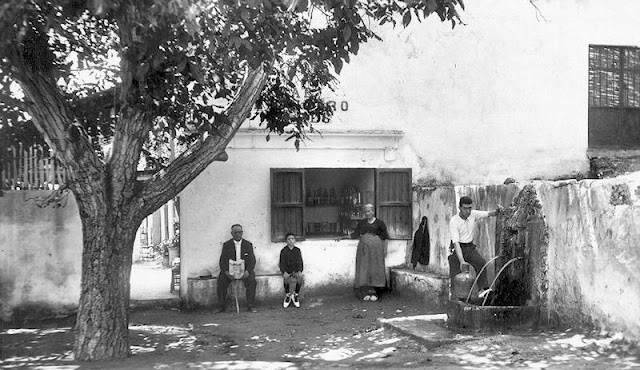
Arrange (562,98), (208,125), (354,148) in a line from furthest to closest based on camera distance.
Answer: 1. (562,98)
2. (354,148)
3. (208,125)

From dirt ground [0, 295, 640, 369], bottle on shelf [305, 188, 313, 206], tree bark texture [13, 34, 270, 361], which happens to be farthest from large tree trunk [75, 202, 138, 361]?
bottle on shelf [305, 188, 313, 206]

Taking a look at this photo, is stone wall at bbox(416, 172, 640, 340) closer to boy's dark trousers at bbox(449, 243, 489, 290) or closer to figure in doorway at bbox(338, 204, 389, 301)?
boy's dark trousers at bbox(449, 243, 489, 290)

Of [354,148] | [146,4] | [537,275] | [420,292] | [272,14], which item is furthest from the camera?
[354,148]

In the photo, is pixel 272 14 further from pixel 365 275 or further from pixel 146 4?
pixel 365 275

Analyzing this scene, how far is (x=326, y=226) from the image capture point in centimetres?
1364

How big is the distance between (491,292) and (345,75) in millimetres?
5231

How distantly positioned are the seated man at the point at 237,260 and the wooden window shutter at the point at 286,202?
2.00 feet

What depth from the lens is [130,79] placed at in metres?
6.63

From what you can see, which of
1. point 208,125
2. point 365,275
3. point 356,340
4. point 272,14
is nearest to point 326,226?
point 365,275

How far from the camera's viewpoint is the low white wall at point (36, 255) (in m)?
10.3

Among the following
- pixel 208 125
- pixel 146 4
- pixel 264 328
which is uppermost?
pixel 146 4

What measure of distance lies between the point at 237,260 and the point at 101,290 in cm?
406

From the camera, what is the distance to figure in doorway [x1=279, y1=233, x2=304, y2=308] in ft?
37.3

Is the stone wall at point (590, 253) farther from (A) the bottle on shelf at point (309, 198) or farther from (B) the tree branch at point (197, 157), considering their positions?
(A) the bottle on shelf at point (309, 198)
